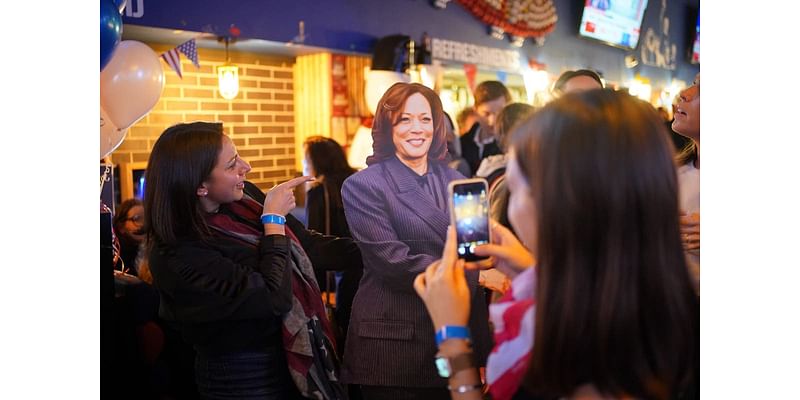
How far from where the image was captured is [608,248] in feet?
3.59

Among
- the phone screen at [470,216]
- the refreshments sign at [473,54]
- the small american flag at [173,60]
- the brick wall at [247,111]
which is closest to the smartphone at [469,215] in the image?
the phone screen at [470,216]

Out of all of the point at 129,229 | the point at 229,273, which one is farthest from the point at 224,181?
the point at 129,229

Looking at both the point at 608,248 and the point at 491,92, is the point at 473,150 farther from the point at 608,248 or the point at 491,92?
the point at 608,248

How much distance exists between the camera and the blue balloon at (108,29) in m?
1.88

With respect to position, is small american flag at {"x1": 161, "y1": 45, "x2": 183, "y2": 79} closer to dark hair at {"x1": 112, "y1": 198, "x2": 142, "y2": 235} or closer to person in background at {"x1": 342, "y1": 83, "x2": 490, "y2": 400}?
dark hair at {"x1": 112, "y1": 198, "x2": 142, "y2": 235}

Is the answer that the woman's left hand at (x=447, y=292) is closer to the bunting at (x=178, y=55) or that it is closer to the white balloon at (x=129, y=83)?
the white balloon at (x=129, y=83)

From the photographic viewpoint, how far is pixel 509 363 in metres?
1.25

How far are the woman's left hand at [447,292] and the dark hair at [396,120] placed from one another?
0.39 metres

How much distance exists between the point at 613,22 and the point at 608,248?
2256mm

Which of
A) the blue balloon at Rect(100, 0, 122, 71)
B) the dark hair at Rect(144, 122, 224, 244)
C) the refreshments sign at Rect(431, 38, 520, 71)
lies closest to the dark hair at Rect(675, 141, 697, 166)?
the dark hair at Rect(144, 122, 224, 244)
